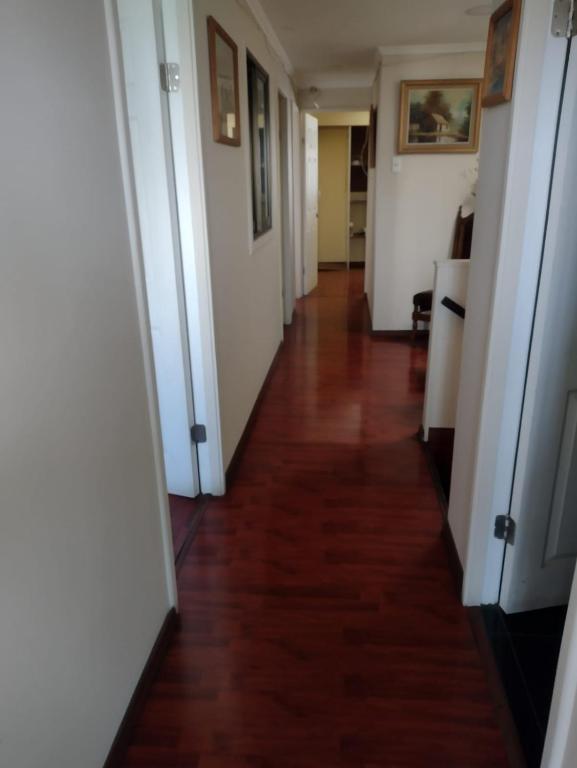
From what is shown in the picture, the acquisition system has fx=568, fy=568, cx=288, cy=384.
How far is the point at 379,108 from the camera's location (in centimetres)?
461

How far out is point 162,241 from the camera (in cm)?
221

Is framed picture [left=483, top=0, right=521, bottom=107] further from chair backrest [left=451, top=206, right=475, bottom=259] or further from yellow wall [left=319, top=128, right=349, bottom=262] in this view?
yellow wall [left=319, top=128, right=349, bottom=262]

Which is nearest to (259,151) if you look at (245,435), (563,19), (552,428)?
(245,435)

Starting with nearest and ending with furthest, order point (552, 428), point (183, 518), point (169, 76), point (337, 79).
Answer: point (552, 428), point (169, 76), point (183, 518), point (337, 79)


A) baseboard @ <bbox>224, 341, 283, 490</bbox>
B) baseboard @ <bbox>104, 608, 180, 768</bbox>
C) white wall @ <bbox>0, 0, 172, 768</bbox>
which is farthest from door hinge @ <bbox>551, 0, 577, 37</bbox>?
baseboard @ <bbox>224, 341, 283, 490</bbox>

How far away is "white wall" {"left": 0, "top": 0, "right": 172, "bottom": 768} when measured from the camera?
3.19ft

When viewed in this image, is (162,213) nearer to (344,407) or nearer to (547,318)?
(547,318)

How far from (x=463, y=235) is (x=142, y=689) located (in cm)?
404

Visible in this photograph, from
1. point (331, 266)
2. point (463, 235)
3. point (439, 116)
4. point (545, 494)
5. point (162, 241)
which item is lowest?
point (331, 266)

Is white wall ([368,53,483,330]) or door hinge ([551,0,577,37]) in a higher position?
door hinge ([551,0,577,37])

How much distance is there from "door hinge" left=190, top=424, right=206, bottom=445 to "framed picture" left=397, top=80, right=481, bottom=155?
3.28 metres

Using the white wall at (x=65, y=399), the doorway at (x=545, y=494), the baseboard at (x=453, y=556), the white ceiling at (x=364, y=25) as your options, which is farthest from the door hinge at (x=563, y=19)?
the white ceiling at (x=364, y=25)

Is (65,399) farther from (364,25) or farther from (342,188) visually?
(342,188)

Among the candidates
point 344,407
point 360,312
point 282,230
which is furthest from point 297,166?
point 344,407
